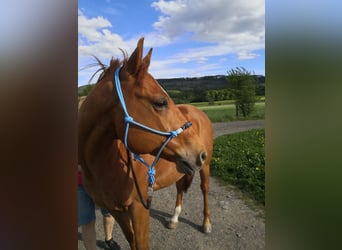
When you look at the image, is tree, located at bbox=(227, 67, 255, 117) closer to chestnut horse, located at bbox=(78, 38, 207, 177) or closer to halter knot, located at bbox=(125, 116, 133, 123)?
chestnut horse, located at bbox=(78, 38, 207, 177)

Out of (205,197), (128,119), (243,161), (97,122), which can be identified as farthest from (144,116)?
(205,197)

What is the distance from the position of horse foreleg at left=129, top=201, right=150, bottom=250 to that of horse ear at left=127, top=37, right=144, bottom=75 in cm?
61

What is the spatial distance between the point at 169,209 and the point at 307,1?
1.66 meters

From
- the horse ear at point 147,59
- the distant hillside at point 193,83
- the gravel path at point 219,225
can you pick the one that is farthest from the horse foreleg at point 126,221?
the horse ear at point 147,59

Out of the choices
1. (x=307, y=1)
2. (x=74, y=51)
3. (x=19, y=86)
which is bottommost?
(x=19, y=86)

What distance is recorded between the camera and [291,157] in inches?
33.6

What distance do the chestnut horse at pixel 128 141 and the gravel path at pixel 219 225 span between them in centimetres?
33

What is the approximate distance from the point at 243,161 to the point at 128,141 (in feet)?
1.82

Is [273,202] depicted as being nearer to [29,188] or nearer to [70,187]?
[70,187]

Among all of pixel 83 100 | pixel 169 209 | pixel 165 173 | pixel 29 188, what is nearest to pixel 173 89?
pixel 83 100

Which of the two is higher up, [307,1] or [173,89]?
[307,1]

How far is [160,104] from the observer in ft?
3.43

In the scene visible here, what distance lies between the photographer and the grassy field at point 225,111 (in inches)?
43.9

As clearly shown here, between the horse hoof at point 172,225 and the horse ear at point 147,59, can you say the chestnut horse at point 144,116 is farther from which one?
the horse hoof at point 172,225
